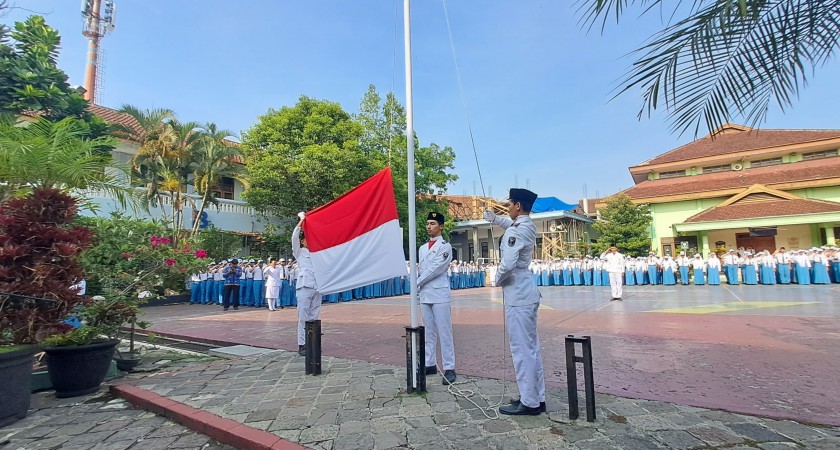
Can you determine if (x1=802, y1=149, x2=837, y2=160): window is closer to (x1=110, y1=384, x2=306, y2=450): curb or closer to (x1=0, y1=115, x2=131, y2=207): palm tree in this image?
(x1=110, y1=384, x2=306, y2=450): curb

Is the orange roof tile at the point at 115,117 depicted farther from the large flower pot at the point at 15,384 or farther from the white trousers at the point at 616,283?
the white trousers at the point at 616,283

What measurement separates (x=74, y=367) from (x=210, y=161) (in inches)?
606

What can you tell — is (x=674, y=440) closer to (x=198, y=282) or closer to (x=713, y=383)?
(x=713, y=383)

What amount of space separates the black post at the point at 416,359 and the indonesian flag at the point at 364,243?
70 centimetres

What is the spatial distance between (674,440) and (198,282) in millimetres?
18350

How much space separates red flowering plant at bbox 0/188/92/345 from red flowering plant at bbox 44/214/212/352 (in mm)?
439

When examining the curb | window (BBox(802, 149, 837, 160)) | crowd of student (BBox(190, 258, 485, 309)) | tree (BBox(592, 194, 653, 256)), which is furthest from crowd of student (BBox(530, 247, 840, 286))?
the curb

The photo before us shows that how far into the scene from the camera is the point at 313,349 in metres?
5.25

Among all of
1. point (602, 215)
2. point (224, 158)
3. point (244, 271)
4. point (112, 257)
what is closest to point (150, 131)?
point (224, 158)

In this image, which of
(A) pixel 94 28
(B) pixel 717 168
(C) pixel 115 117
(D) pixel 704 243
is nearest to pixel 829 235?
(D) pixel 704 243

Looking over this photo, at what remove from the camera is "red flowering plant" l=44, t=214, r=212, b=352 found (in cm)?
551

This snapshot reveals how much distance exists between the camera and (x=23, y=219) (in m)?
4.79

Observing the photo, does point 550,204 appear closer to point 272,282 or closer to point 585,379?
point 272,282

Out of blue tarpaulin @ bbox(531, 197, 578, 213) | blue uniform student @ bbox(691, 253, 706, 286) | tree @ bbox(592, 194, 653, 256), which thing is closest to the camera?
blue uniform student @ bbox(691, 253, 706, 286)
